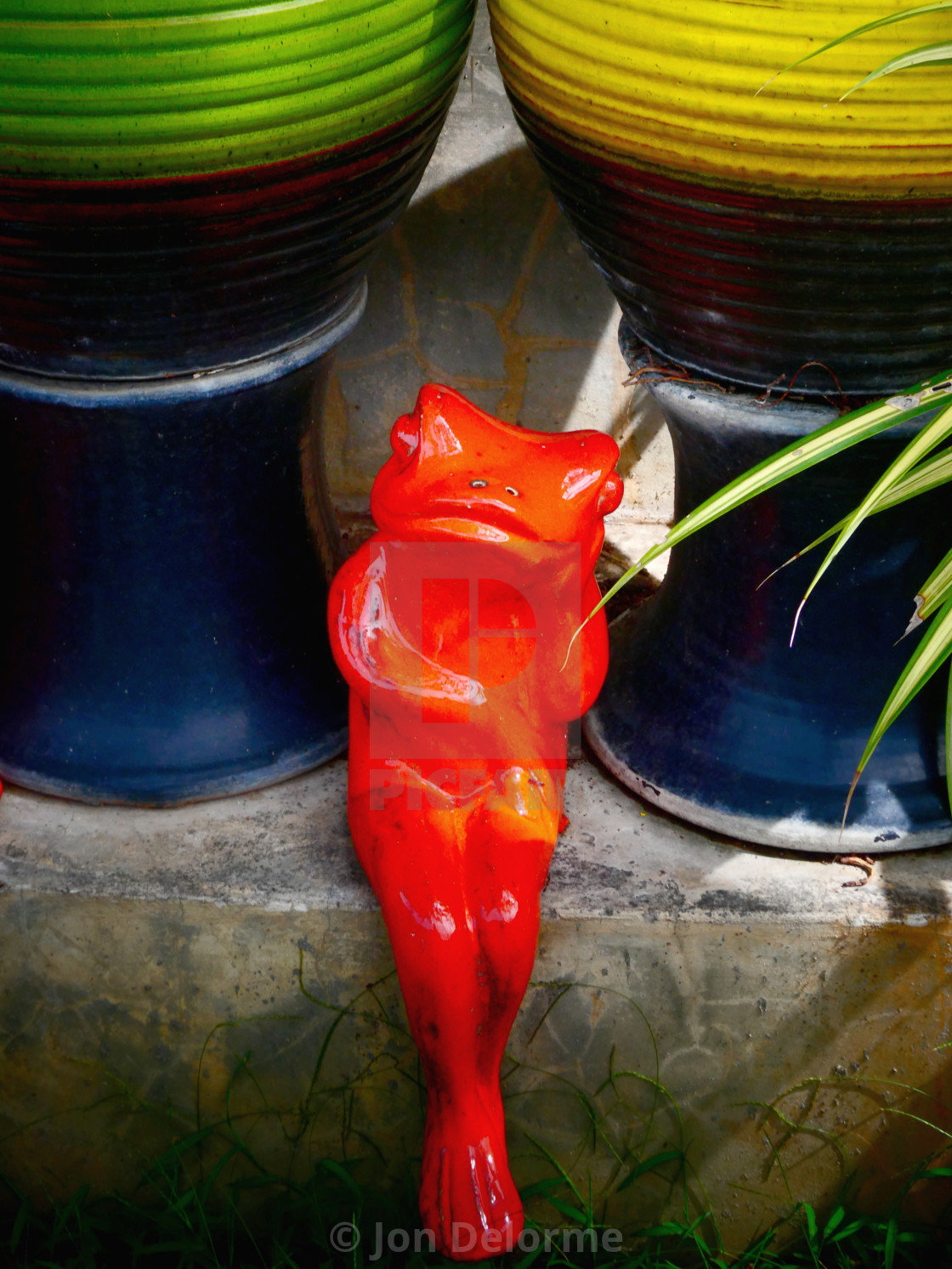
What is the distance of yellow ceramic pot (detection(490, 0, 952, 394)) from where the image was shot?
92cm

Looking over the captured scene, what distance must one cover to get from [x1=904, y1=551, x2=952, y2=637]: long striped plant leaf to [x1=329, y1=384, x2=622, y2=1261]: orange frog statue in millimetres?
333

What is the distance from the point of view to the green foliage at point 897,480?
0.89 metres

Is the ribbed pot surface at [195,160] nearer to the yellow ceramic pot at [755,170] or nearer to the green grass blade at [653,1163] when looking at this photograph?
the yellow ceramic pot at [755,170]

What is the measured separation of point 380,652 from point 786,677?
462mm

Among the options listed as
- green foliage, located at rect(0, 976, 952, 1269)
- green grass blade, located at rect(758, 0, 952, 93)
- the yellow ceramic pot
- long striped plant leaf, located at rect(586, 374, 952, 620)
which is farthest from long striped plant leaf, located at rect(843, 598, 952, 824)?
green foliage, located at rect(0, 976, 952, 1269)

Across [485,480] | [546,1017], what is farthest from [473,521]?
[546,1017]

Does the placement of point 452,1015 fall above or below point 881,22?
below

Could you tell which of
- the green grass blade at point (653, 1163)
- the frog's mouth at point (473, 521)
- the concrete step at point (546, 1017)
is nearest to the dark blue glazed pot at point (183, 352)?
the concrete step at point (546, 1017)

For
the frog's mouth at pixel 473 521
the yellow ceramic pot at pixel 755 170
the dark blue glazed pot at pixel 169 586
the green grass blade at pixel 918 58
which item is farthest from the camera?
the dark blue glazed pot at pixel 169 586

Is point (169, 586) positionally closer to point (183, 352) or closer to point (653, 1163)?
point (183, 352)

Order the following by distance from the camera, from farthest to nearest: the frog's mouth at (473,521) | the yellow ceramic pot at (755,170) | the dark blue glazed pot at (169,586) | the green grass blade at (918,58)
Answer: the dark blue glazed pot at (169,586), the frog's mouth at (473,521), the yellow ceramic pot at (755,170), the green grass blade at (918,58)

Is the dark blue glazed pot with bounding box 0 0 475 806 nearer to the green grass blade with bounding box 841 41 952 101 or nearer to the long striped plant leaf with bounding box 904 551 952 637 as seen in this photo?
the green grass blade with bounding box 841 41 952 101

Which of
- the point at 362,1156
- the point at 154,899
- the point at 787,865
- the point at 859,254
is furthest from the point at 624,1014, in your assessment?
the point at 859,254

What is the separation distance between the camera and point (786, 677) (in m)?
1.35
